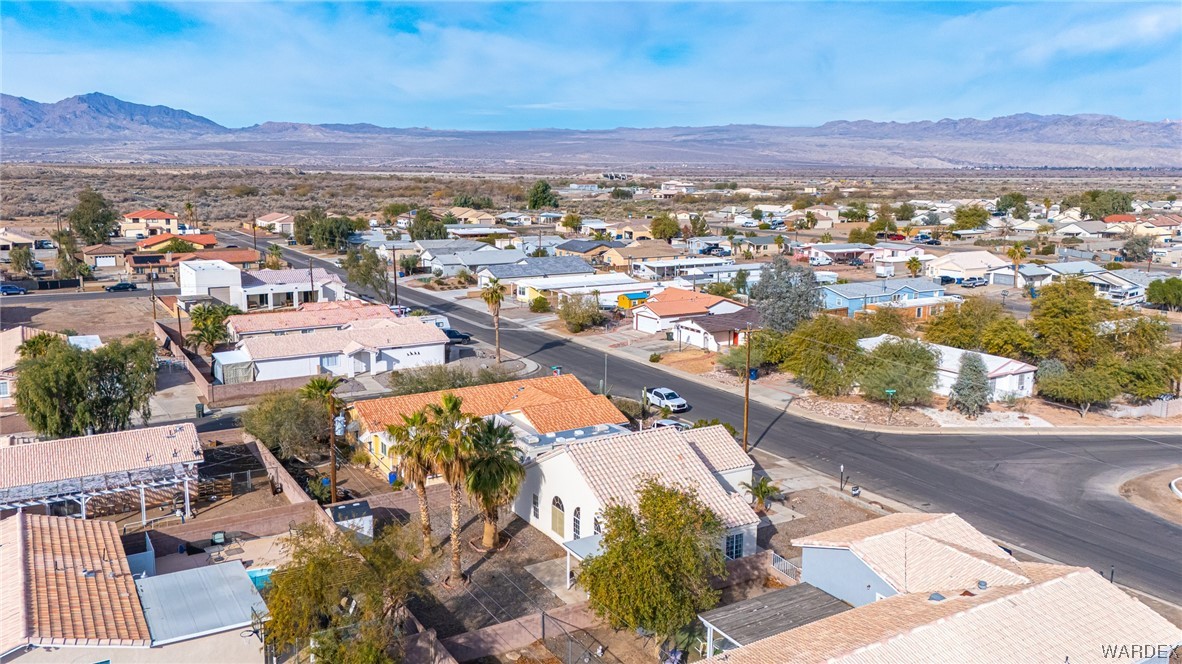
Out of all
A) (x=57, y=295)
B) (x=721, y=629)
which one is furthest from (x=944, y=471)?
(x=57, y=295)

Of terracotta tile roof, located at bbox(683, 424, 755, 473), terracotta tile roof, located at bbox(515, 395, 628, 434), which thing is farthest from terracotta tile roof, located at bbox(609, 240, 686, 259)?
terracotta tile roof, located at bbox(683, 424, 755, 473)

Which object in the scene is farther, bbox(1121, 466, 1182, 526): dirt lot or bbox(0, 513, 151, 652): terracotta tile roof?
bbox(1121, 466, 1182, 526): dirt lot

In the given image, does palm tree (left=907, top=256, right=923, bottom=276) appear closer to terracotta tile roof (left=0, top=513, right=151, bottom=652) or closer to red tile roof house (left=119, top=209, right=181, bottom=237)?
terracotta tile roof (left=0, top=513, right=151, bottom=652)

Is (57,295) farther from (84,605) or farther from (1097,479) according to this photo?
(1097,479)

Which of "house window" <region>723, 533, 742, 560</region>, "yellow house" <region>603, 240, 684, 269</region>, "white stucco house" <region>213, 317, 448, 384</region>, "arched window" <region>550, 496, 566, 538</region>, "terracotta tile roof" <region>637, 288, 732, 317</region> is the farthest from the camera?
"yellow house" <region>603, 240, 684, 269</region>

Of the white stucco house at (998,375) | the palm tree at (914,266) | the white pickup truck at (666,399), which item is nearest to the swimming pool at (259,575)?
the white pickup truck at (666,399)

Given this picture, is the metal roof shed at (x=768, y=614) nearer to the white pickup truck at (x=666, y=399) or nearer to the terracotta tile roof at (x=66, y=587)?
the terracotta tile roof at (x=66, y=587)
